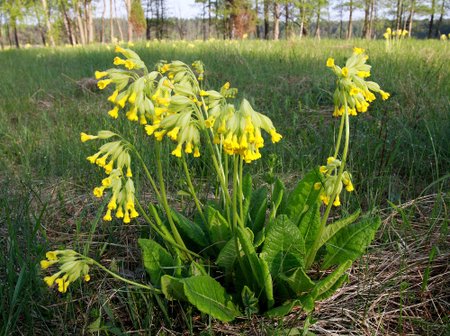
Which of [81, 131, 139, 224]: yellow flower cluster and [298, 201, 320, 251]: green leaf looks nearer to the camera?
[81, 131, 139, 224]: yellow flower cluster

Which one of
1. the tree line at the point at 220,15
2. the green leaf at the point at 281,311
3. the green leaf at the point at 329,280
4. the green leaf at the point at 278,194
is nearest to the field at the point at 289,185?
the green leaf at the point at 281,311

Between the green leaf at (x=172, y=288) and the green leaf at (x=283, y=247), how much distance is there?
324 millimetres

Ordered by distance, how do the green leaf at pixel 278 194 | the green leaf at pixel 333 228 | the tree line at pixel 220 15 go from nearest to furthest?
the green leaf at pixel 333 228 → the green leaf at pixel 278 194 → the tree line at pixel 220 15

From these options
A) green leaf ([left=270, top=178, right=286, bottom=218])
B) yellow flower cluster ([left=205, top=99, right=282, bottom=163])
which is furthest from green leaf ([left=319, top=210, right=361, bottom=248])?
yellow flower cluster ([left=205, top=99, right=282, bottom=163])

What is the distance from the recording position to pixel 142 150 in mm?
2881

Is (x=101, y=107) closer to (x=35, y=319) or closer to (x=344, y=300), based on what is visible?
(x=35, y=319)

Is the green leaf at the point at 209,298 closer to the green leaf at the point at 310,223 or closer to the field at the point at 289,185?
the field at the point at 289,185

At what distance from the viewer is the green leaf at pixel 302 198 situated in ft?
5.58

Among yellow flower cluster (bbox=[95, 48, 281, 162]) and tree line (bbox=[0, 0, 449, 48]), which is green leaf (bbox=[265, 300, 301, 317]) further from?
tree line (bbox=[0, 0, 449, 48])

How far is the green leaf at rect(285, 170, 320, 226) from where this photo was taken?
1.70 m

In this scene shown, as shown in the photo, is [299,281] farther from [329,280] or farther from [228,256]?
[228,256]

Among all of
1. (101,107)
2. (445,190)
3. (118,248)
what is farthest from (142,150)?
(101,107)

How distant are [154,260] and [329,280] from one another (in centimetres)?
65

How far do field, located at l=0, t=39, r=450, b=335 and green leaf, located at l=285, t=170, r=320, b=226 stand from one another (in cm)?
34
